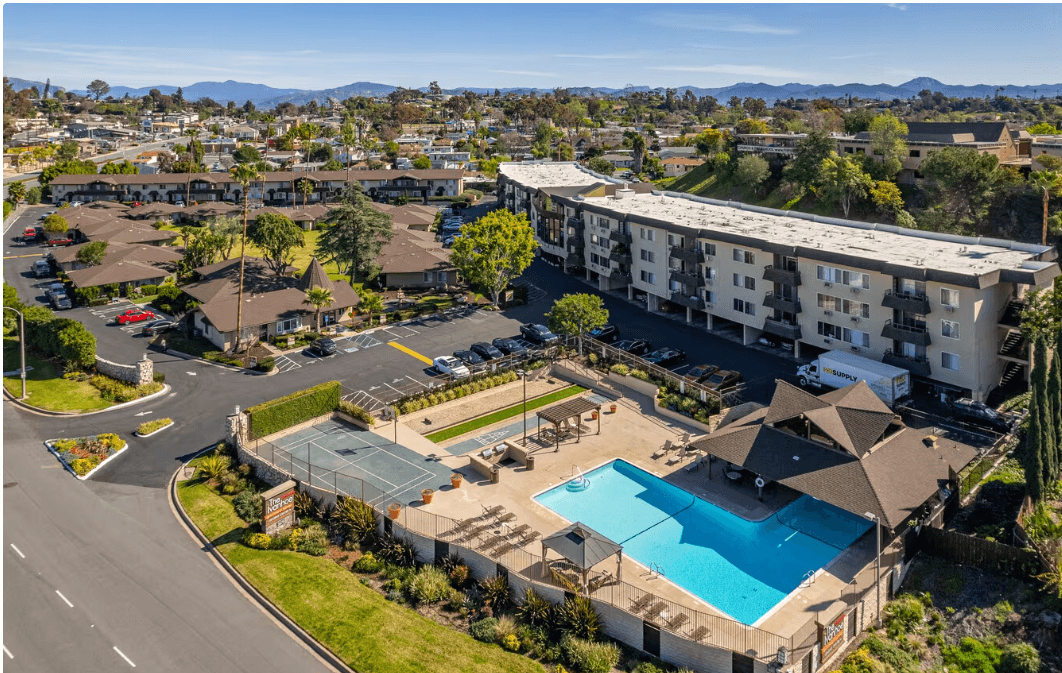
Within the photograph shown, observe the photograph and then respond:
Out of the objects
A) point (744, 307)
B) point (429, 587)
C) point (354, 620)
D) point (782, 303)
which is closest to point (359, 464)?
point (429, 587)

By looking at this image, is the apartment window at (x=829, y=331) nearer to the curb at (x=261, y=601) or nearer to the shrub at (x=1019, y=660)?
the shrub at (x=1019, y=660)

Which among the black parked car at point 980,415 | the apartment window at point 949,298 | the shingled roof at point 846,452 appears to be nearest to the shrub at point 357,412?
the shingled roof at point 846,452

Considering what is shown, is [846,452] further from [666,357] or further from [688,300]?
[688,300]

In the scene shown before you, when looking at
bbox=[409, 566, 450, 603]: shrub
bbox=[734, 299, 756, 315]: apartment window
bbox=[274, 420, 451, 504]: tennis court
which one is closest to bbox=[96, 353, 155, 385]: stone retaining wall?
bbox=[274, 420, 451, 504]: tennis court

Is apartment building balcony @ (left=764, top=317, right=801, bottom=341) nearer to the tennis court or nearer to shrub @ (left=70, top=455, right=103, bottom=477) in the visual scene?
the tennis court

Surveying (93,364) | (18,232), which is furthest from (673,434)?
(18,232)
